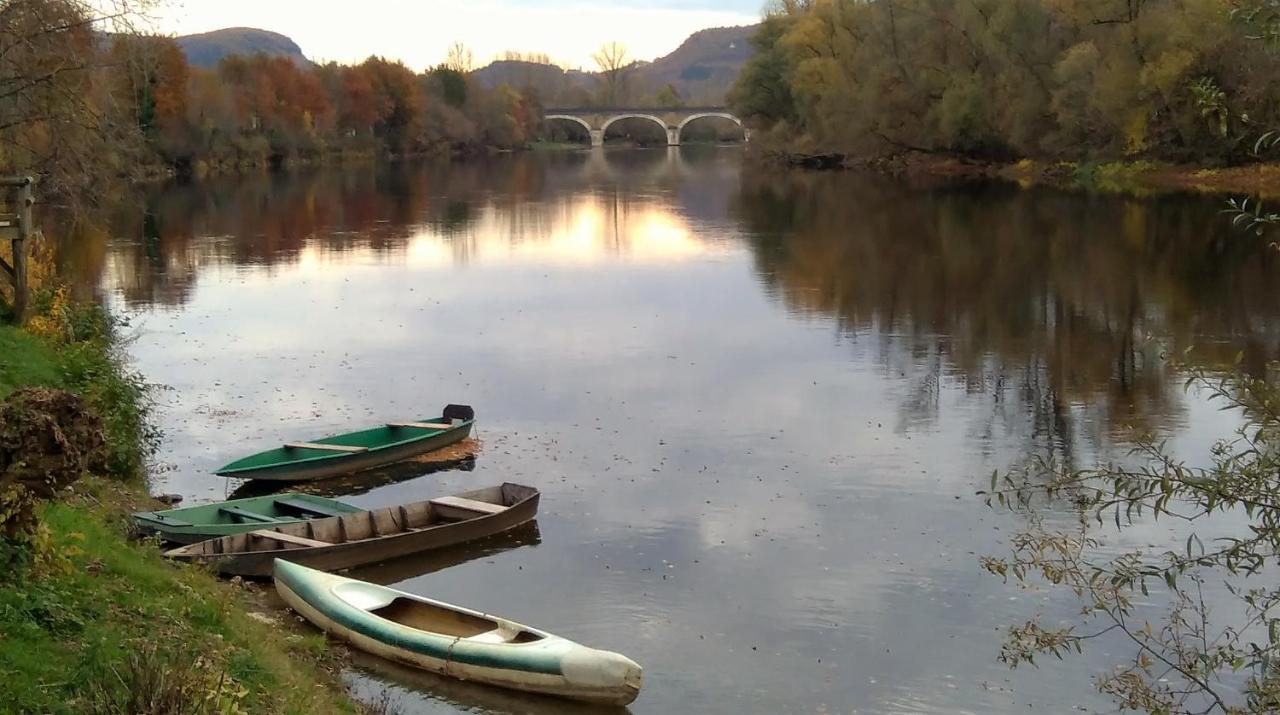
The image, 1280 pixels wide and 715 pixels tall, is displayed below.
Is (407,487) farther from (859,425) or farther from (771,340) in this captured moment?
(771,340)

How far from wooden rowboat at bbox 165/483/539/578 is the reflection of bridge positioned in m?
145

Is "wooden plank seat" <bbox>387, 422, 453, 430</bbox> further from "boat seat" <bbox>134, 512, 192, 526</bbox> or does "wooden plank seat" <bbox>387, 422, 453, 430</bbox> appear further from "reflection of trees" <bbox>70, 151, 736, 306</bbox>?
"reflection of trees" <bbox>70, 151, 736, 306</bbox>

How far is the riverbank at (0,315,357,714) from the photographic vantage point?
6641 millimetres

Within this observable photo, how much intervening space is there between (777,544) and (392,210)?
165 feet

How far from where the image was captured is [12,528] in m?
7.84

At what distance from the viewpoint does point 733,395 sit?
22344 millimetres

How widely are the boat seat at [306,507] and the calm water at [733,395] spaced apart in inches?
61.8

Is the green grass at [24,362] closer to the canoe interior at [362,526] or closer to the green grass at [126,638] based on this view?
the canoe interior at [362,526]

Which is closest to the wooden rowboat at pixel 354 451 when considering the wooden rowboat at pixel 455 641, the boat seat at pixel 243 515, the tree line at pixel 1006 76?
the boat seat at pixel 243 515

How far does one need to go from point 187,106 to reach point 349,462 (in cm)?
8358

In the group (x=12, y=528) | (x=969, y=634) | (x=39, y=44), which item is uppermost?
(x=39, y=44)

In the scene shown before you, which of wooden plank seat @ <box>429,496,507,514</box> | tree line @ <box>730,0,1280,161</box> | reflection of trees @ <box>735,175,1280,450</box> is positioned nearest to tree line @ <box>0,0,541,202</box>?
wooden plank seat @ <box>429,496,507,514</box>

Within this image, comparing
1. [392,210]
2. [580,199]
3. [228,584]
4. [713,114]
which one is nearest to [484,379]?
[228,584]

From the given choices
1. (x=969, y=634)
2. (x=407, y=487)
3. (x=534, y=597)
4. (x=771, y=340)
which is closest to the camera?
(x=969, y=634)
